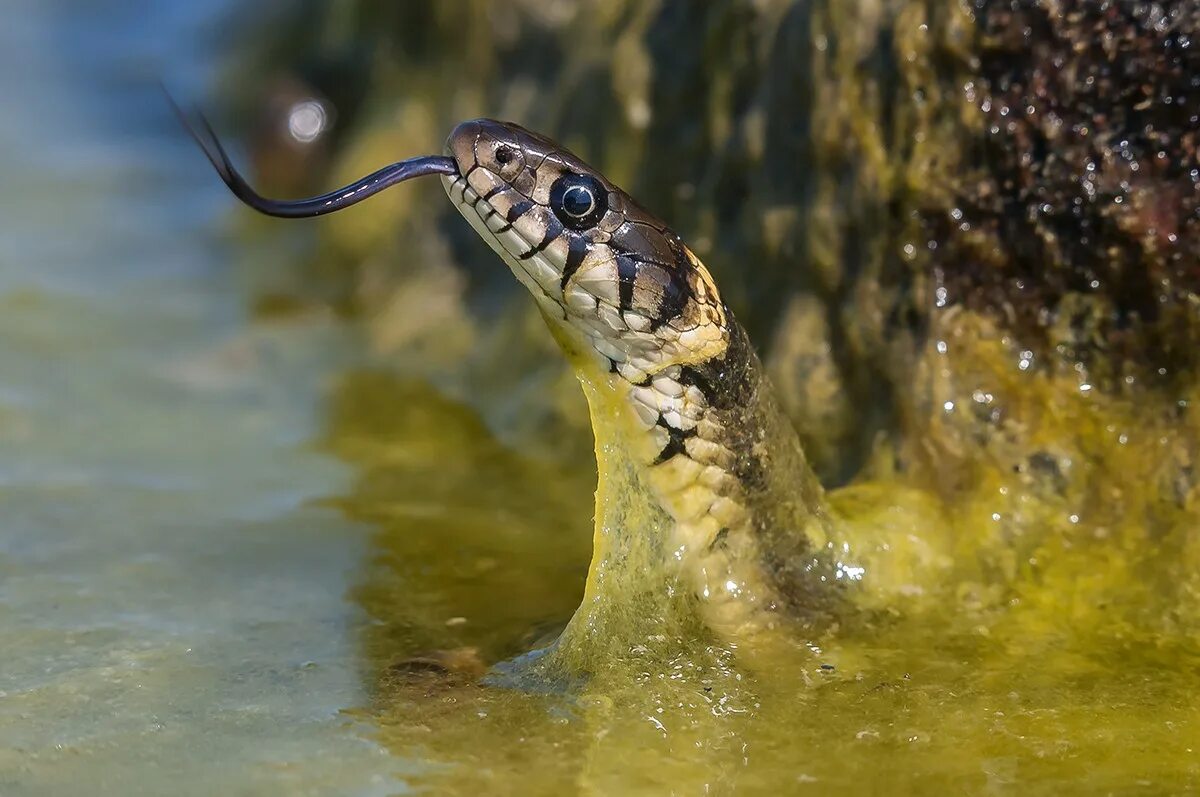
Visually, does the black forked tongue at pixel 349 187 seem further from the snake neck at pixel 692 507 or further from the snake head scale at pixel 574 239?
the snake neck at pixel 692 507

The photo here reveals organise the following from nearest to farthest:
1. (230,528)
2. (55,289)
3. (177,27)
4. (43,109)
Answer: (230,528)
(55,289)
(43,109)
(177,27)

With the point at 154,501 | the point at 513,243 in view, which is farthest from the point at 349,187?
the point at 154,501

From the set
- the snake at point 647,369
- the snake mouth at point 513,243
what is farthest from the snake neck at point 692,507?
the snake mouth at point 513,243

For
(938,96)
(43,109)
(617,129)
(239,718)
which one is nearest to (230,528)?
(239,718)

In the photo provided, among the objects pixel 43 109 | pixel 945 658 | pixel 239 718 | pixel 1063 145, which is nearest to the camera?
pixel 239 718

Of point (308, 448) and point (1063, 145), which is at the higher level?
point (1063, 145)

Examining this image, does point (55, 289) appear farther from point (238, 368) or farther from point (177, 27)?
point (177, 27)

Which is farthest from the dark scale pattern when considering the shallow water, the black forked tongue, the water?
the water
